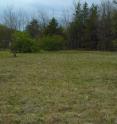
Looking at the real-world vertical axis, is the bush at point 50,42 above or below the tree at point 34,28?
below

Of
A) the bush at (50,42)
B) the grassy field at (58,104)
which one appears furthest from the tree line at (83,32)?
the grassy field at (58,104)

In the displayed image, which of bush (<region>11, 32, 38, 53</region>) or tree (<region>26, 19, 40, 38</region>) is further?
tree (<region>26, 19, 40, 38</region>)

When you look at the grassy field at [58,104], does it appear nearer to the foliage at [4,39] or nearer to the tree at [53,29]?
the foliage at [4,39]

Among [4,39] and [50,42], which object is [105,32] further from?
[4,39]

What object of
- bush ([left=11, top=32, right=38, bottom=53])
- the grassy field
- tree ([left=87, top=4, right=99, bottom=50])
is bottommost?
the grassy field

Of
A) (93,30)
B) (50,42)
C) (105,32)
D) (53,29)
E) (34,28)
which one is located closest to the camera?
(50,42)

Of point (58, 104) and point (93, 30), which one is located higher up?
point (93, 30)

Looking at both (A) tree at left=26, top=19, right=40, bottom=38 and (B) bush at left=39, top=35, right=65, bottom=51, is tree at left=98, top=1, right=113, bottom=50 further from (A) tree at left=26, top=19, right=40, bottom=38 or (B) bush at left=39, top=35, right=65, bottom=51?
(A) tree at left=26, top=19, right=40, bottom=38

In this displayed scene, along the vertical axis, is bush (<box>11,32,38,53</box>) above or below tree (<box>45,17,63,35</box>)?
below

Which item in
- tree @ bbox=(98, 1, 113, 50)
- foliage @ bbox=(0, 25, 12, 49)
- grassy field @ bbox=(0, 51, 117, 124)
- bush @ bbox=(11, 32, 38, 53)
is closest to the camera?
grassy field @ bbox=(0, 51, 117, 124)

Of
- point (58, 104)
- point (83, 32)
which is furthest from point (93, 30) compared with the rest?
point (58, 104)

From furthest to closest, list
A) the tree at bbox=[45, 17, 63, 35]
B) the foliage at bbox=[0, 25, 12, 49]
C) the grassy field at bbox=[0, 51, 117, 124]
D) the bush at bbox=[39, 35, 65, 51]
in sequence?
the tree at bbox=[45, 17, 63, 35], the foliage at bbox=[0, 25, 12, 49], the bush at bbox=[39, 35, 65, 51], the grassy field at bbox=[0, 51, 117, 124]

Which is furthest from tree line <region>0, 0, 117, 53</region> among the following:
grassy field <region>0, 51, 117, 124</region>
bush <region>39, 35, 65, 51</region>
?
grassy field <region>0, 51, 117, 124</region>

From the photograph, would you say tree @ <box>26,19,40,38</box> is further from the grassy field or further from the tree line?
the grassy field
